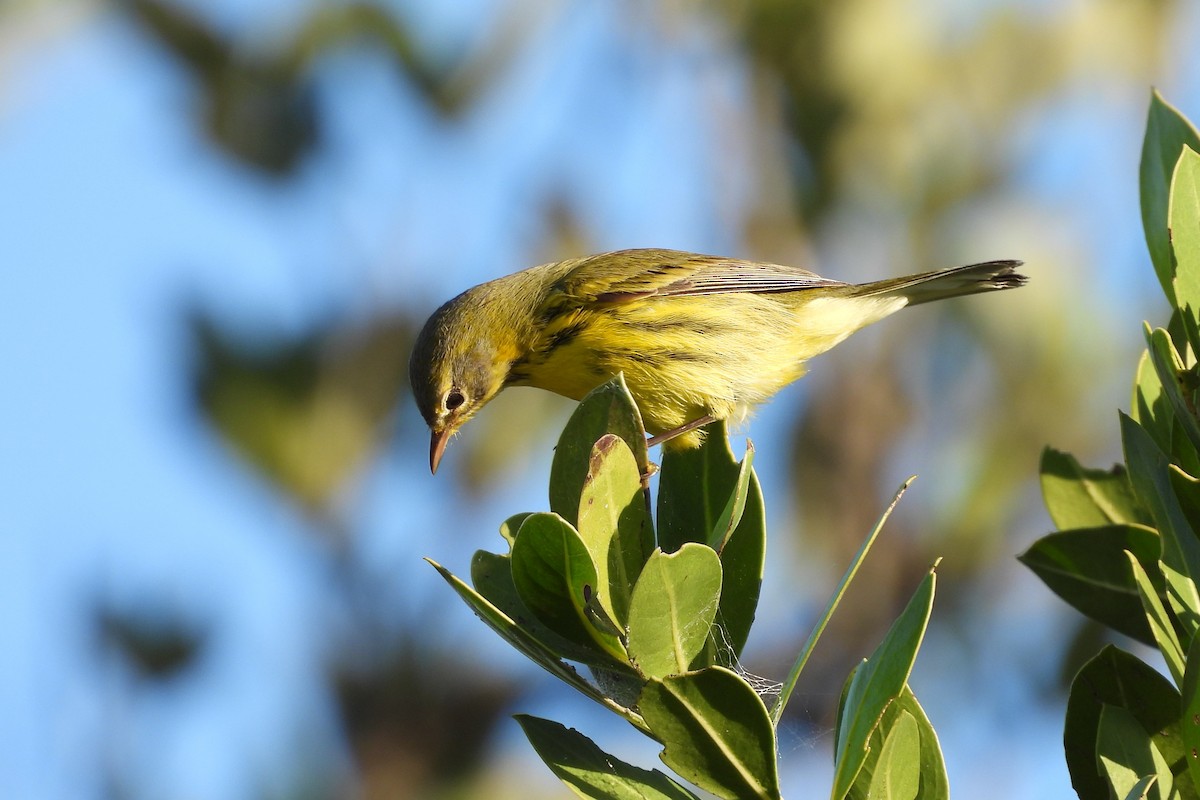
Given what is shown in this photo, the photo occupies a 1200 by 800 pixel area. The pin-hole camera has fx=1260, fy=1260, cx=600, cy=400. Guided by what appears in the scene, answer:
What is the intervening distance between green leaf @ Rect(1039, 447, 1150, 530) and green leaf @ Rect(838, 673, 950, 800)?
585 mm

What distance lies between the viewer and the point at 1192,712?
4.27 feet

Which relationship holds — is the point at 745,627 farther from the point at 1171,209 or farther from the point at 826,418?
the point at 826,418

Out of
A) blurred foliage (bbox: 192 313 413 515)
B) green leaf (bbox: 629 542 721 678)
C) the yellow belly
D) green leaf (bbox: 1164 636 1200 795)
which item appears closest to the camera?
green leaf (bbox: 1164 636 1200 795)

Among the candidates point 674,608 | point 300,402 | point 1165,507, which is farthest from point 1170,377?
point 300,402

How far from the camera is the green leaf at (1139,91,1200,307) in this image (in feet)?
5.23

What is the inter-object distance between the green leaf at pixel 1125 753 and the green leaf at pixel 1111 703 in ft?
0.11

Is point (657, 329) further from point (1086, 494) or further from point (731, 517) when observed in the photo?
point (731, 517)

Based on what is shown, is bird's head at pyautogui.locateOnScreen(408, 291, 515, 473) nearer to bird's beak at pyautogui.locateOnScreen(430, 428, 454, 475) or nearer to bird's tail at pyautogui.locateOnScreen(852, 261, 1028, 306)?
bird's beak at pyautogui.locateOnScreen(430, 428, 454, 475)

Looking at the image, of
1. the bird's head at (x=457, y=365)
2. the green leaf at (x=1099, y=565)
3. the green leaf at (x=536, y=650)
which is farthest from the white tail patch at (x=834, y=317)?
the green leaf at (x=536, y=650)

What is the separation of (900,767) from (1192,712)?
0.30 meters

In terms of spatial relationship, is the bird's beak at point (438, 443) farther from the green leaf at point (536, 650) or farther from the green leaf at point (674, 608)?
the green leaf at point (674, 608)

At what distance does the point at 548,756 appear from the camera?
1.42m

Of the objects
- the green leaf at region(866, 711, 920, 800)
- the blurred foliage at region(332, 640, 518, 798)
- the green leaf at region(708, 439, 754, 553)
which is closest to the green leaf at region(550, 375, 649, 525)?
the green leaf at region(708, 439, 754, 553)

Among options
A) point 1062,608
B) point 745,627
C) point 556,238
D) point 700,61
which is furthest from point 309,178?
point 745,627
